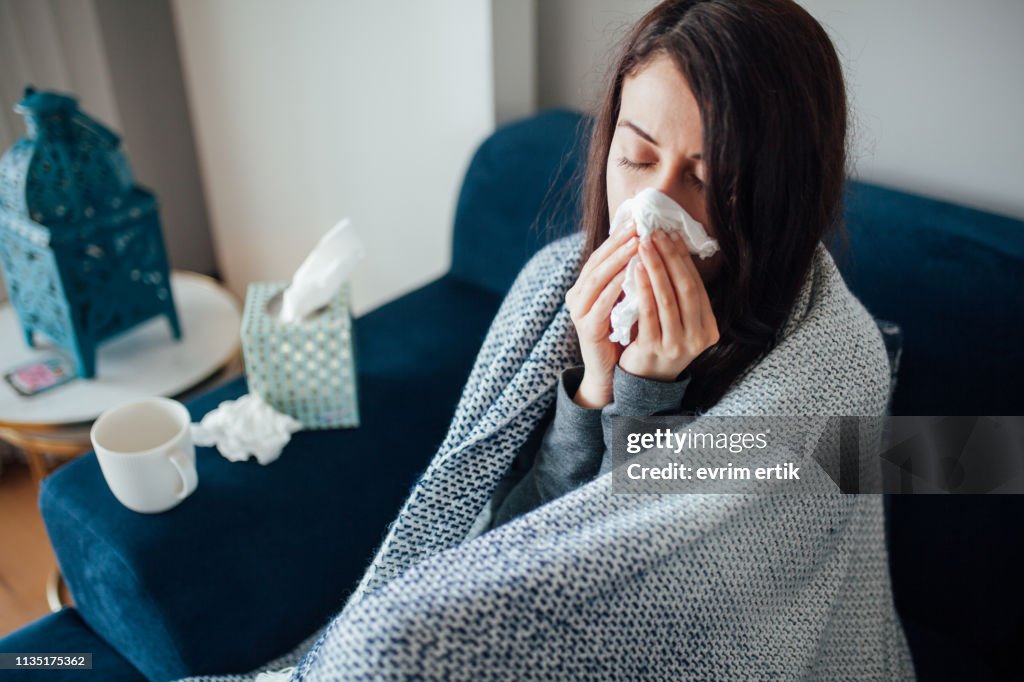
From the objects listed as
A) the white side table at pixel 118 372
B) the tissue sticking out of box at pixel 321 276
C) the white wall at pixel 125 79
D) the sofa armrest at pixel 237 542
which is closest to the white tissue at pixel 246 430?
the sofa armrest at pixel 237 542

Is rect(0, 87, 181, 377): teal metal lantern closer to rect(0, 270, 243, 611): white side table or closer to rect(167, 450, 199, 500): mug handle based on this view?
rect(0, 270, 243, 611): white side table

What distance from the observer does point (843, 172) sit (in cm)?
75

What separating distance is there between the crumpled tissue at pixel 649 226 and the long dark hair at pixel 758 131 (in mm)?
20

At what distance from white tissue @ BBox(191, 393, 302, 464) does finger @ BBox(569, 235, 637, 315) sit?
1.55 ft

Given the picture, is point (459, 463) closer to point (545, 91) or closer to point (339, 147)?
point (545, 91)

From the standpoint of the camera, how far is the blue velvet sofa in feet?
2.88

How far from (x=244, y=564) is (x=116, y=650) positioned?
23cm

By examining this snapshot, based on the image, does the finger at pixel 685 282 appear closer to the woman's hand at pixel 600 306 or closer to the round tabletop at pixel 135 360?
the woman's hand at pixel 600 306

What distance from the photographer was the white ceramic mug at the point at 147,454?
0.87m

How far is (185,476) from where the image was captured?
90 cm

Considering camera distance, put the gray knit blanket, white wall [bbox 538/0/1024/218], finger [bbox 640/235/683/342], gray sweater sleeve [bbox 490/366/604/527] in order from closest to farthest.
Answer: the gray knit blanket → finger [bbox 640/235/683/342] → gray sweater sleeve [bbox 490/366/604/527] → white wall [bbox 538/0/1024/218]

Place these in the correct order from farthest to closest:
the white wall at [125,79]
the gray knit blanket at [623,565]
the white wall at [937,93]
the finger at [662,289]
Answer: the white wall at [125,79] < the white wall at [937,93] < the finger at [662,289] < the gray knit blanket at [623,565]

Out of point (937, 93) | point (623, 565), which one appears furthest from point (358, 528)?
point (937, 93)

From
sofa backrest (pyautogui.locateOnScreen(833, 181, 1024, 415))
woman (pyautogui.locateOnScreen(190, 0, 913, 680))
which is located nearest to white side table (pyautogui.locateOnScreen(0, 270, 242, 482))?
woman (pyautogui.locateOnScreen(190, 0, 913, 680))
